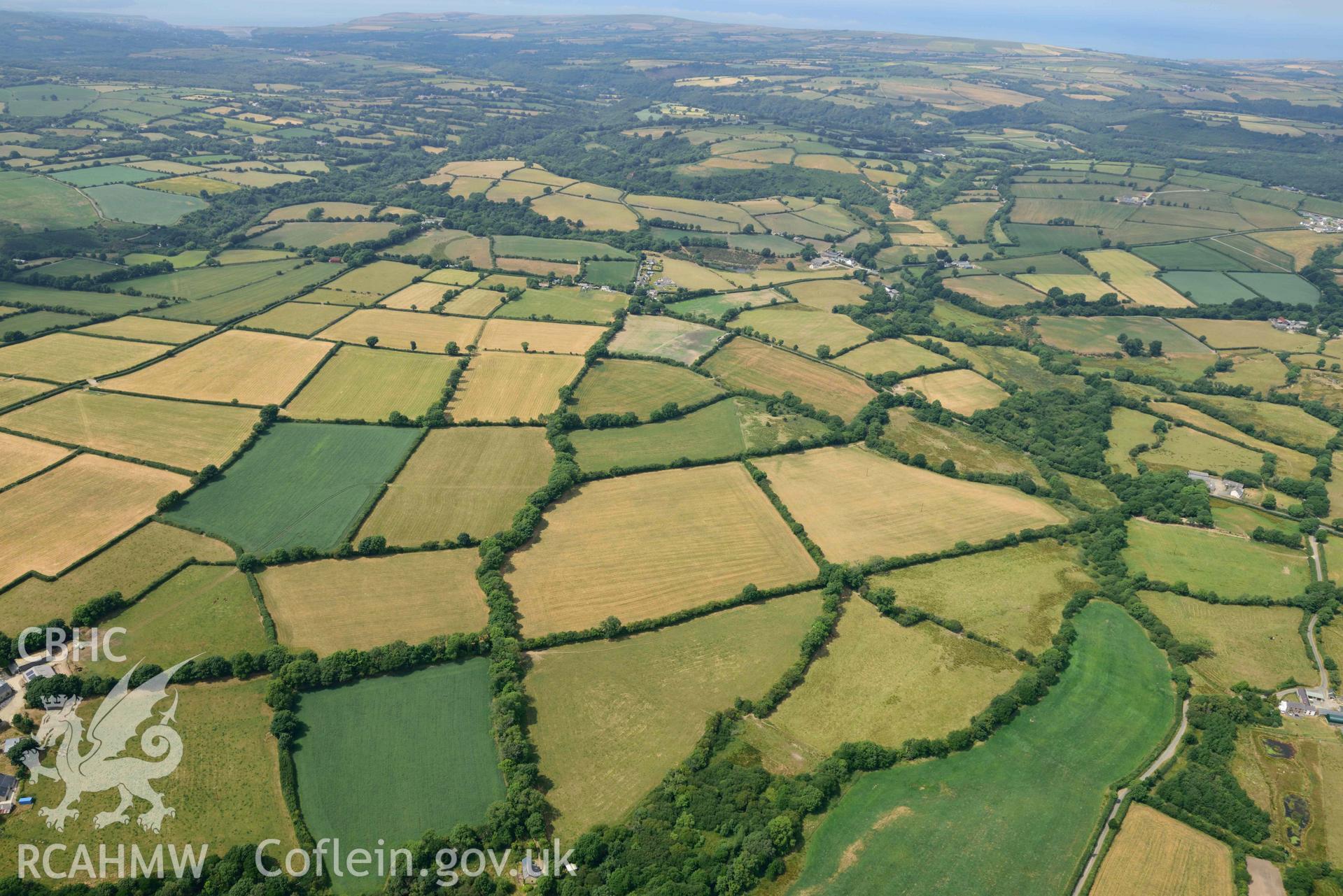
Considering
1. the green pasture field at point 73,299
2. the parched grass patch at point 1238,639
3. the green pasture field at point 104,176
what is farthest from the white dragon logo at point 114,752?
the green pasture field at point 104,176

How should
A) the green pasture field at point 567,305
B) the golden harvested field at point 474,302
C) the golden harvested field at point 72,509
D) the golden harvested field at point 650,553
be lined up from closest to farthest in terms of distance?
the golden harvested field at point 72,509 < the golden harvested field at point 650,553 < the golden harvested field at point 474,302 < the green pasture field at point 567,305

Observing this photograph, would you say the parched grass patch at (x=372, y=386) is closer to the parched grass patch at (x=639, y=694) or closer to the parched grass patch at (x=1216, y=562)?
the parched grass patch at (x=639, y=694)

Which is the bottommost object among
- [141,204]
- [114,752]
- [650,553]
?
[114,752]

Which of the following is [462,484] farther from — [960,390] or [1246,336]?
[1246,336]

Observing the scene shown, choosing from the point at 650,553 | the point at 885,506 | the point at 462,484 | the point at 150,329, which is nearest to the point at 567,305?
the point at 462,484

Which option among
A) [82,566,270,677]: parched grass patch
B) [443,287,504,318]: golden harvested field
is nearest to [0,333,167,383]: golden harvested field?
[443,287,504,318]: golden harvested field

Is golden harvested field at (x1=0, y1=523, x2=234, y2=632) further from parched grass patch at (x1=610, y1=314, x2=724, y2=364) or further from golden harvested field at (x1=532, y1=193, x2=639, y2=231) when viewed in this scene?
golden harvested field at (x1=532, y1=193, x2=639, y2=231)
